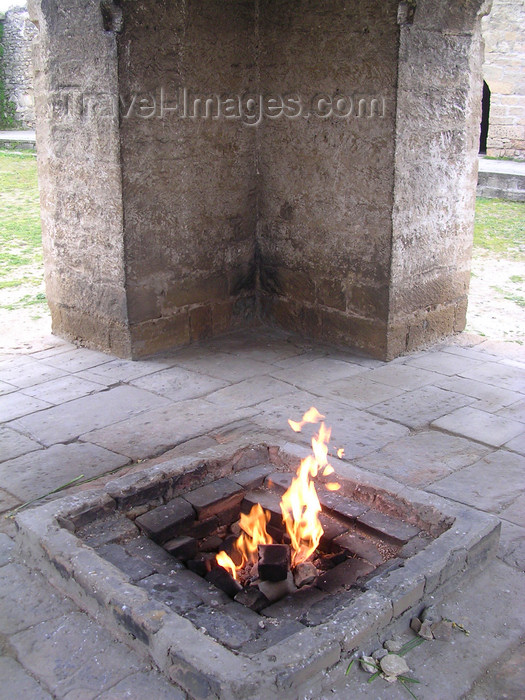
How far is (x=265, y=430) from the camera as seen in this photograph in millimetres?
4285

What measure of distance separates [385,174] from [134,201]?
1.80 m

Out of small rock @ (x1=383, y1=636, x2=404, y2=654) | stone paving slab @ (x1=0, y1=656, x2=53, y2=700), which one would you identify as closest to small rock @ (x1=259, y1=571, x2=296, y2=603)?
small rock @ (x1=383, y1=636, x2=404, y2=654)

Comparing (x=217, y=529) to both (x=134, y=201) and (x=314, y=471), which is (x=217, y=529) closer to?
(x=314, y=471)

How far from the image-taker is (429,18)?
5066mm

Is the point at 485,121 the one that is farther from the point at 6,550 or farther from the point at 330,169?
the point at 6,550

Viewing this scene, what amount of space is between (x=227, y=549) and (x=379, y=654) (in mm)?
939

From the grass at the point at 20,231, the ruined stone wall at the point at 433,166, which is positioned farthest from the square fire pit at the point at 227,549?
the grass at the point at 20,231

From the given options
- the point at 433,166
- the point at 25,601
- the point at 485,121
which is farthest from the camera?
the point at 485,121

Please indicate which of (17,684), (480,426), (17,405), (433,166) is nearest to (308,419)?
(480,426)

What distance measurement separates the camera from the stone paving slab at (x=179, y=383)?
16.0 ft

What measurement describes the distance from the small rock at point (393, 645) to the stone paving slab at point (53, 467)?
1.80 meters

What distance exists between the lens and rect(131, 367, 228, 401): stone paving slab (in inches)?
192

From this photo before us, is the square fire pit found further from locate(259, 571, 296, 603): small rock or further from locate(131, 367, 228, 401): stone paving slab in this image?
locate(131, 367, 228, 401): stone paving slab

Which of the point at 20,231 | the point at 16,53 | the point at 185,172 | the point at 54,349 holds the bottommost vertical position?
the point at 54,349
